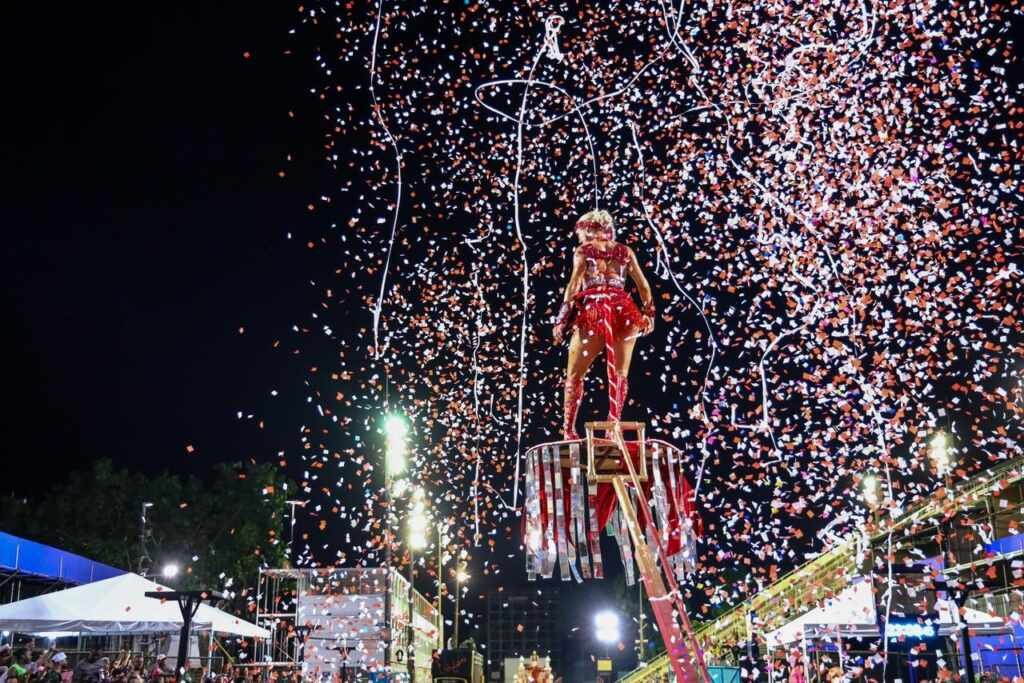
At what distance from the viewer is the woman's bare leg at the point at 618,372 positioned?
361 inches

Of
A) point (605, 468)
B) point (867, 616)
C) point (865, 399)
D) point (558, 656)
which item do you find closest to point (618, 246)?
point (605, 468)

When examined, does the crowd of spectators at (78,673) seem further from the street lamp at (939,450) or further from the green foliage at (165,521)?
the green foliage at (165,521)

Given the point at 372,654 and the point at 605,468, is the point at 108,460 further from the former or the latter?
the point at 605,468

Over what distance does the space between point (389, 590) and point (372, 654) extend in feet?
11.6

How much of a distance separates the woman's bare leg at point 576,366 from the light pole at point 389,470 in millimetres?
7665

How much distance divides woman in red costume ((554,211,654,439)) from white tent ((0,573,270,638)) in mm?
8372

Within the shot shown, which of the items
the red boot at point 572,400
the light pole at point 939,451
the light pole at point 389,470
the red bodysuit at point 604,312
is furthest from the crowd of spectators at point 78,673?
the light pole at point 939,451

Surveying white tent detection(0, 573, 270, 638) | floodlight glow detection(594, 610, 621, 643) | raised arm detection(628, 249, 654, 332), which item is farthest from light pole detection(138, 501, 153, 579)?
raised arm detection(628, 249, 654, 332)

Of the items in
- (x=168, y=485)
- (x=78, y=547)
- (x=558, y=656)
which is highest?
(x=168, y=485)

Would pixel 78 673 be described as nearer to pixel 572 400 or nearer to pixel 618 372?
pixel 572 400

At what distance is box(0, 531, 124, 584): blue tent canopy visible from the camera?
68.5ft

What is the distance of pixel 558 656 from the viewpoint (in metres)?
83.9

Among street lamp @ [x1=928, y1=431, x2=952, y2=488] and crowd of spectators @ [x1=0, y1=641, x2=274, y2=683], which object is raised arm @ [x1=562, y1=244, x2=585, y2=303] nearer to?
crowd of spectators @ [x1=0, y1=641, x2=274, y2=683]

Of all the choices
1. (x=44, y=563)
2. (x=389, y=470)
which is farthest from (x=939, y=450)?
(x=44, y=563)
